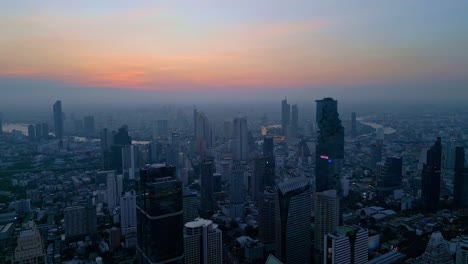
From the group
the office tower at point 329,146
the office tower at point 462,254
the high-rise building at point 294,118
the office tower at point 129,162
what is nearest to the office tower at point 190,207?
the office tower at point 329,146

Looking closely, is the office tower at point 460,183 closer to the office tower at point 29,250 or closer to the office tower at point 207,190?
the office tower at point 207,190

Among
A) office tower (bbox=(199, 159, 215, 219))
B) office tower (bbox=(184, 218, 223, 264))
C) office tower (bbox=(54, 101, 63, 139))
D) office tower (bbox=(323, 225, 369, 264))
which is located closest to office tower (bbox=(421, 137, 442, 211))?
office tower (bbox=(323, 225, 369, 264))

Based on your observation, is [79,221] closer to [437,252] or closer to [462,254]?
[437,252]

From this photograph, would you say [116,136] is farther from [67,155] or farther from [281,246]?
[281,246]

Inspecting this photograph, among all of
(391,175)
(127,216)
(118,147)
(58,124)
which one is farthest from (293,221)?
(58,124)

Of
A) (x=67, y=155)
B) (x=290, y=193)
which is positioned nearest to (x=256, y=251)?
(x=290, y=193)

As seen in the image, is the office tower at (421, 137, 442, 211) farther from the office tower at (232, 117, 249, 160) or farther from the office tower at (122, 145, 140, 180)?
the office tower at (122, 145, 140, 180)

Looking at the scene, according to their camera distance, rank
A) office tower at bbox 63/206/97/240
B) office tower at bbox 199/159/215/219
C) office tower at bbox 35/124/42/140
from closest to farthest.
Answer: office tower at bbox 63/206/97/240 < office tower at bbox 199/159/215/219 < office tower at bbox 35/124/42/140
